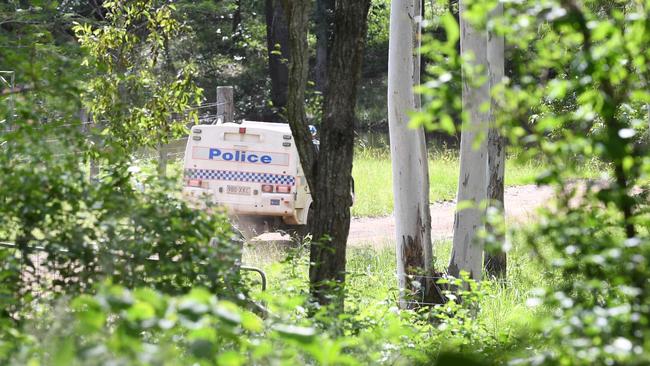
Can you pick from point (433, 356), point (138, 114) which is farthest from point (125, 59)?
point (433, 356)

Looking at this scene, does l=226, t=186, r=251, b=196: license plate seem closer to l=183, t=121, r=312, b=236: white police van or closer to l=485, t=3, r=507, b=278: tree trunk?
l=183, t=121, r=312, b=236: white police van

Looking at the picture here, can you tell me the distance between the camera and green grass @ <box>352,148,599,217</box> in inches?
989

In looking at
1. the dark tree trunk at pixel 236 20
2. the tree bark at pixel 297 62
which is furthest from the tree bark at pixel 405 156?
the dark tree trunk at pixel 236 20

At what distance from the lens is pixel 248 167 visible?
18.5 m

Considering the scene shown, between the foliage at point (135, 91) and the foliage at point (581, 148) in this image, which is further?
the foliage at point (135, 91)

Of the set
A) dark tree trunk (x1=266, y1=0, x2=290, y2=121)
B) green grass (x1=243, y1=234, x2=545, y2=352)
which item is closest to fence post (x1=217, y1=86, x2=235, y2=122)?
green grass (x1=243, y1=234, x2=545, y2=352)

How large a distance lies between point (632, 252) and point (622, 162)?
0.39 metres

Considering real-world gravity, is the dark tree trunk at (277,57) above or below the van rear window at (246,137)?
above

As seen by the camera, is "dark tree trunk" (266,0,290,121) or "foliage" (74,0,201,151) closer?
"foliage" (74,0,201,151)

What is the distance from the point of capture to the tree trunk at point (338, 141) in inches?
373

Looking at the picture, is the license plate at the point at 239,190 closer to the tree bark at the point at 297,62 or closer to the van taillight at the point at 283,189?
the van taillight at the point at 283,189

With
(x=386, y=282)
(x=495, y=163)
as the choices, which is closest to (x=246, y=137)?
(x=495, y=163)

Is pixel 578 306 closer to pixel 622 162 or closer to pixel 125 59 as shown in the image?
pixel 622 162

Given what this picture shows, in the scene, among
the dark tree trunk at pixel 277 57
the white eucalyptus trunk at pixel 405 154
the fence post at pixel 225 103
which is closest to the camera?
the white eucalyptus trunk at pixel 405 154
